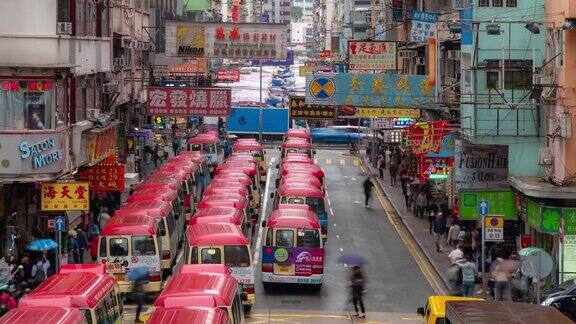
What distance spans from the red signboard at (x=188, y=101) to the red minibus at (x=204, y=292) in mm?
27695

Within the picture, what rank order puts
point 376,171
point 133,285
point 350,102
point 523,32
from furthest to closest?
1. point 376,171
2. point 350,102
3. point 523,32
4. point 133,285

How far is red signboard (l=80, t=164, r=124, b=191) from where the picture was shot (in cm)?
3991

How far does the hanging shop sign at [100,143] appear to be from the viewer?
3897 cm

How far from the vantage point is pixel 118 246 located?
29.9 m

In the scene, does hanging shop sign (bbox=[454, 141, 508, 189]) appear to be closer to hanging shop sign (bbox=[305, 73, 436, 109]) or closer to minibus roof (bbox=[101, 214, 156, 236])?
hanging shop sign (bbox=[305, 73, 436, 109])

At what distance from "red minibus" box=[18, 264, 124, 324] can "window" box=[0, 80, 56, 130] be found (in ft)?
29.3

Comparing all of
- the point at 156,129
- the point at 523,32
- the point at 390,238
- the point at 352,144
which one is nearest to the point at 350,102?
the point at 390,238

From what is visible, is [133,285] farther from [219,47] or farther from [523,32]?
[219,47]

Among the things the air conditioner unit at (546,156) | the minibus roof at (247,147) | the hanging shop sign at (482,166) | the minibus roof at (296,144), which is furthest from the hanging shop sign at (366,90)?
the minibus roof at (296,144)

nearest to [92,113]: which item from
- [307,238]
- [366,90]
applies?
[366,90]

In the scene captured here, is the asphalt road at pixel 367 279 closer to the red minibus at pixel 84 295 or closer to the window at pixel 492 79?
the red minibus at pixel 84 295

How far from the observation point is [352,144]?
79125 mm

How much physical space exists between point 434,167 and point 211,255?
18846 millimetres

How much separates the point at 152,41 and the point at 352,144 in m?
21.3
